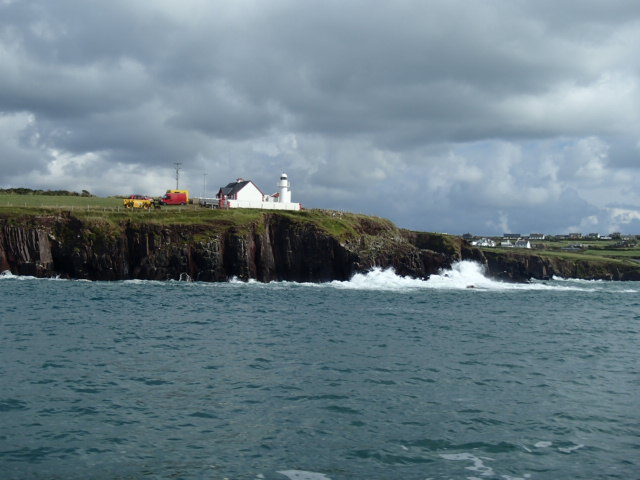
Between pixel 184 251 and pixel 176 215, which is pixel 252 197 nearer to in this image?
pixel 176 215

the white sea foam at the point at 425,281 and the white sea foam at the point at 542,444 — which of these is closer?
the white sea foam at the point at 542,444

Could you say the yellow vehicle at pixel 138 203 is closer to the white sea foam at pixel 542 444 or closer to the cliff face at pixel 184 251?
the cliff face at pixel 184 251

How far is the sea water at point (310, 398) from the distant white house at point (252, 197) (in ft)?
231

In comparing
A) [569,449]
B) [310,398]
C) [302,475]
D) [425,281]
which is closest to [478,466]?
[569,449]

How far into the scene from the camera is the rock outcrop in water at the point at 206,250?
8944 centimetres

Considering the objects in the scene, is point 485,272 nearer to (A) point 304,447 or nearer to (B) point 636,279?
(B) point 636,279

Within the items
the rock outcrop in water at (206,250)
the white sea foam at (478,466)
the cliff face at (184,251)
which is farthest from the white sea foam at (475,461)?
the rock outcrop in water at (206,250)

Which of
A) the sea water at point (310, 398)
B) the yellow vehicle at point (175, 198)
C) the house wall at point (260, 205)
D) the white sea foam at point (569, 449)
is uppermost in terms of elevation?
the yellow vehicle at point (175, 198)

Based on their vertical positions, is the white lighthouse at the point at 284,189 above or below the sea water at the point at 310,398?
above

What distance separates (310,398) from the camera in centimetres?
2303

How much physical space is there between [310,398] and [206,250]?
71.4 m

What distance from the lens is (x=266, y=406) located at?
2192 centimetres

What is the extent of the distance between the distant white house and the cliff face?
12.5 metres

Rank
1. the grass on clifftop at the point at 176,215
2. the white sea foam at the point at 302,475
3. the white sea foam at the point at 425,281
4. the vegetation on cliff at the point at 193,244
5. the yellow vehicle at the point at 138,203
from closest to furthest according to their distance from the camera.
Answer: the white sea foam at the point at 302,475 < the vegetation on cliff at the point at 193,244 < the white sea foam at the point at 425,281 < the grass on clifftop at the point at 176,215 < the yellow vehicle at the point at 138,203
